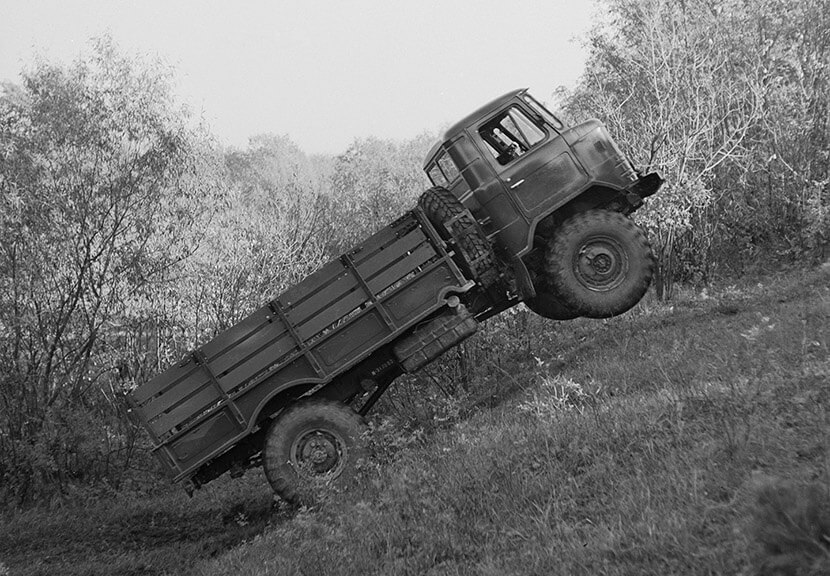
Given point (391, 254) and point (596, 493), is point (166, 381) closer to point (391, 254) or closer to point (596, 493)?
point (391, 254)

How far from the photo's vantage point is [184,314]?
41.9 feet

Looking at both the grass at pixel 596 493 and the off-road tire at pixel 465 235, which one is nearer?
the grass at pixel 596 493

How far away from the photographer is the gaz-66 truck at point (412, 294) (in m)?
6.79

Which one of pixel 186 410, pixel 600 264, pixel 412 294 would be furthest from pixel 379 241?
pixel 186 410

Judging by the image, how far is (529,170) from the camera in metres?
7.65

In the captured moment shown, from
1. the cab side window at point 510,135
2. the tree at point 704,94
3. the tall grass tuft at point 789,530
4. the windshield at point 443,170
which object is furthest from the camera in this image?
the tree at point 704,94

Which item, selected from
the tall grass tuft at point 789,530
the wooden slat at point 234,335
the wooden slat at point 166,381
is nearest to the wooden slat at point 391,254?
the wooden slat at point 234,335

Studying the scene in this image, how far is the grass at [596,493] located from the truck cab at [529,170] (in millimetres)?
1810

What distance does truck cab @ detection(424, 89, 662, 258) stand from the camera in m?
7.61

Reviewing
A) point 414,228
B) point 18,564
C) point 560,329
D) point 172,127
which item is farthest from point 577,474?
point 172,127

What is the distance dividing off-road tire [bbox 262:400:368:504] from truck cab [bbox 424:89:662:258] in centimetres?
274

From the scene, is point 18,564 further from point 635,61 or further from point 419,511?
point 635,61

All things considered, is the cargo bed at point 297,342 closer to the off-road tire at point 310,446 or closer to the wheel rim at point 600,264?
the off-road tire at point 310,446

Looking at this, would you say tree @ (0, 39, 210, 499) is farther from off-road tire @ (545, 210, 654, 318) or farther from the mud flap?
off-road tire @ (545, 210, 654, 318)
